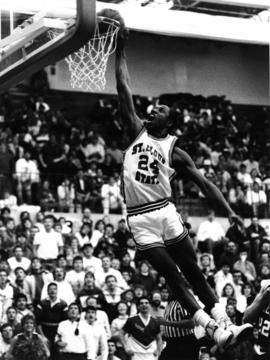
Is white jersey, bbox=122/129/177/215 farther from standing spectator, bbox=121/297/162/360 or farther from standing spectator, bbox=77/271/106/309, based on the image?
standing spectator, bbox=77/271/106/309

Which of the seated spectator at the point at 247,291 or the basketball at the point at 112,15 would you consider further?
the seated spectator at the point at 247,291

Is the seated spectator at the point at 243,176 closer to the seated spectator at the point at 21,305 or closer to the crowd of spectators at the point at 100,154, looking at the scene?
the crowd of spectators at the point at 100,154

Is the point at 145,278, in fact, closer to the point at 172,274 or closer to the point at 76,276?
the point at 76,276

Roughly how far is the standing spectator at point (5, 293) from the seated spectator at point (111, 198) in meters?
5.61

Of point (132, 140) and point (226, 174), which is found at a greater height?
point (132, 140)

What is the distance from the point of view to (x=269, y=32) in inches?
653

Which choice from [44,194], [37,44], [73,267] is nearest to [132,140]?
[37,44]

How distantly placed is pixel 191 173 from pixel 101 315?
21.9 feet

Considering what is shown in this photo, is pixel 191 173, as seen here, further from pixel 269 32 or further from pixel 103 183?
pixel 103 183

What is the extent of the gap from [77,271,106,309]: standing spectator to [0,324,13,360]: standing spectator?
1.63m

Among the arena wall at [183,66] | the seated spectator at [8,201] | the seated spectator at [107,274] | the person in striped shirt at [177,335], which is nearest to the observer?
the person in striped shirt at [177,335]

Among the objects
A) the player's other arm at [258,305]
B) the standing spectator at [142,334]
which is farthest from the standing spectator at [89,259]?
the player's other arm at [258,305]

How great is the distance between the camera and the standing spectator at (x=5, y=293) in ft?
52.0

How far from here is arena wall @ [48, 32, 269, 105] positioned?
27.3 metres
